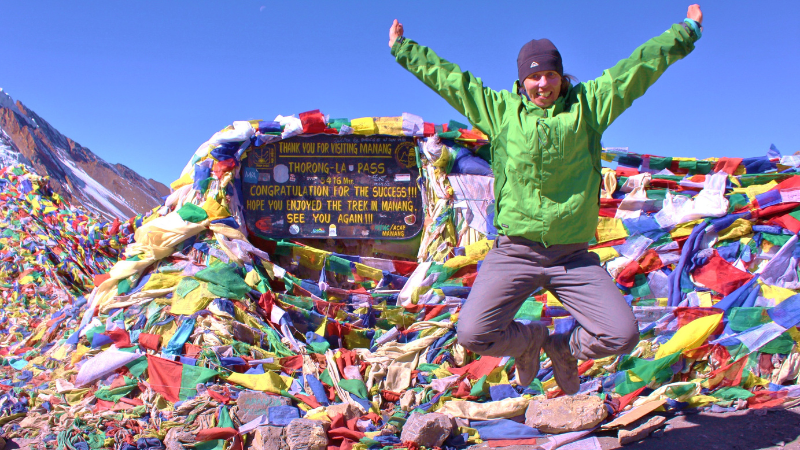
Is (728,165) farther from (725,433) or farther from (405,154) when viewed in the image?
(725,433)

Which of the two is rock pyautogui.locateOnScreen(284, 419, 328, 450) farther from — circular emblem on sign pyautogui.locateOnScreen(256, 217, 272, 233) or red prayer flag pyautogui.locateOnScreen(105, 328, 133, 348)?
circular emblem on sign pyautogui.locateOnScreen(256, 217, 272, 233)

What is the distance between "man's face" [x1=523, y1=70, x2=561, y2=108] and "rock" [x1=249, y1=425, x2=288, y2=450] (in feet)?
7.56

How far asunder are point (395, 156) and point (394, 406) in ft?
9.45

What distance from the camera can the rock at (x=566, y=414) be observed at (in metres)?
3.35

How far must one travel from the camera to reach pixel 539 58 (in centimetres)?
279

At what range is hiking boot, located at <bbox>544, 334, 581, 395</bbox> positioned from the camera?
3.06 m

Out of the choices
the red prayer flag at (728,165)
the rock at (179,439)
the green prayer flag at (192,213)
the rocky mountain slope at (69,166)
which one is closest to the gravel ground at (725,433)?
the rock at (179,439)

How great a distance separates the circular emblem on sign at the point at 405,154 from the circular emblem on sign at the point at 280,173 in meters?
1.18

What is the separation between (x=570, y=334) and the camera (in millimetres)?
3059

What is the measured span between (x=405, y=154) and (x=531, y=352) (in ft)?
11.4

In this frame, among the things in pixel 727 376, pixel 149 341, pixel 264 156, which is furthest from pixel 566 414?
pixel 264 156

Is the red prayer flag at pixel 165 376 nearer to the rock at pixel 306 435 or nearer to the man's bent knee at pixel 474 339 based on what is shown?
the rock at pixel 306 435

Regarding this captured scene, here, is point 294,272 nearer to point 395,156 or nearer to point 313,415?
point 395,156

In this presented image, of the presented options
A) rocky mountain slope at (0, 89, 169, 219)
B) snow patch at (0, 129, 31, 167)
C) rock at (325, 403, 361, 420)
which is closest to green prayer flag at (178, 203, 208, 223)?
rock at (325, 403, 361, 420)
